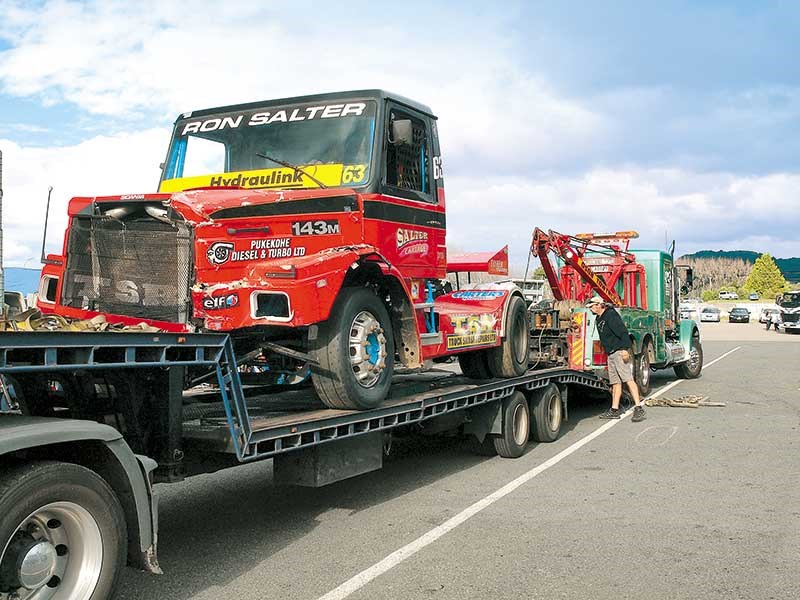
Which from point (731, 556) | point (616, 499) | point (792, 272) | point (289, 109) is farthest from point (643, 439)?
point (792, 272)

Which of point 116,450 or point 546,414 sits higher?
point 116,450

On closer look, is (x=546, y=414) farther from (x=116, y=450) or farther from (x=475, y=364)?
(x=116, y=450)

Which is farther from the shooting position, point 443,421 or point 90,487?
point 443,421

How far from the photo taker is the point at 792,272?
12544 centimetres

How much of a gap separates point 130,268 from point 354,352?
170cm

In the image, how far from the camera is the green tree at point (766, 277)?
297 feet

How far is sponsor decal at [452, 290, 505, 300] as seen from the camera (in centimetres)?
855

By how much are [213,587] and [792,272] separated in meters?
137

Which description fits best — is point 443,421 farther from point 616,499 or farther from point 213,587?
point 213,587

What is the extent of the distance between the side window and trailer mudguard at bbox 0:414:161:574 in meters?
3.39

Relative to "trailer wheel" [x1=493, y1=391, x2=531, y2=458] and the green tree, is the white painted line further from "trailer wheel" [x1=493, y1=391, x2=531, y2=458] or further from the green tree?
the green tree

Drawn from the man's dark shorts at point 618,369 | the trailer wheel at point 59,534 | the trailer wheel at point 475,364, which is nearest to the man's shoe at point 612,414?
the man's dark shorts at point 618,369

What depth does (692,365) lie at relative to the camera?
1808 centimetres

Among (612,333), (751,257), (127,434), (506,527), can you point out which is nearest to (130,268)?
(127,434)
